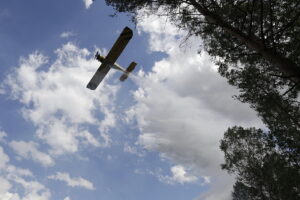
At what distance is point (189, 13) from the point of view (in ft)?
27.4

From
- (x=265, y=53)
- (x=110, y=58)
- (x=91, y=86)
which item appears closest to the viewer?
(x=265, y=53)

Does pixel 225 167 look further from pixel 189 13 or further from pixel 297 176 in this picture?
pixel 189 13

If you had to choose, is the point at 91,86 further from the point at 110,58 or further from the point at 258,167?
the point at 258,167

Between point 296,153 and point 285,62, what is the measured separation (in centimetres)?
697

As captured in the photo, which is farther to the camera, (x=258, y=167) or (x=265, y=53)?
(x=258, y=167)

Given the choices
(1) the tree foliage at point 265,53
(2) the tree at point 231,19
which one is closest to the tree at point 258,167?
(1) the tree foliage at point 265,53

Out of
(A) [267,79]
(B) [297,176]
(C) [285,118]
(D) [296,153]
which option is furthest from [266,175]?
(A) [267,79]

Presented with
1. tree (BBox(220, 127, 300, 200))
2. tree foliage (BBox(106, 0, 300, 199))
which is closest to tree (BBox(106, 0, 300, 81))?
tree foliage (BBox(106, 0, 300, 199))

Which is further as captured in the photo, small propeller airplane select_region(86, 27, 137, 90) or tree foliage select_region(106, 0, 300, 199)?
small propeller airplane select_region(86, 27, 137, 90)

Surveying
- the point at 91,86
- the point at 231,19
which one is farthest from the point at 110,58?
the point at 231,19

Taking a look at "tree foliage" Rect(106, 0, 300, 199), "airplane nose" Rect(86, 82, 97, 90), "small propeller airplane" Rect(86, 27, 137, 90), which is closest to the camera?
"tree foliage" Rect(106, 0, 300, 199)

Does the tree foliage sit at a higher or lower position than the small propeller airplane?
lower

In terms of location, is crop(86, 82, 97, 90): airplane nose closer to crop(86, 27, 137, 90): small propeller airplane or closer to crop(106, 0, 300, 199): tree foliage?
crop(86, 27, 137, 90): small propeller airplane

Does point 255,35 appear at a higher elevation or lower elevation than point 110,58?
lower
